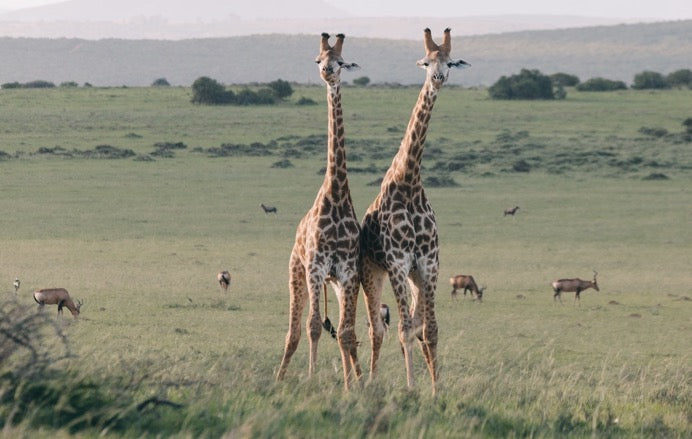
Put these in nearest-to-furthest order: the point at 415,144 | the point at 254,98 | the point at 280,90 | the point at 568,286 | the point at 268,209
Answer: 1. the point at 415,144
2. the point at 568,286
3. the point at 268,209
4. the point at 254,98
5. the point at 280,90

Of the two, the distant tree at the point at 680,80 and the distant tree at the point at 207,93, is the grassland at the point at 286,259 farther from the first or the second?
the distant tree at the point at 680,80

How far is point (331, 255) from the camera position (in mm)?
7535

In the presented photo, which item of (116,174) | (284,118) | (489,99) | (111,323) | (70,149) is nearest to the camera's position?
(111,323)

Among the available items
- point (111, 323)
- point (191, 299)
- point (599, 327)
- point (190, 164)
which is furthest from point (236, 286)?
point (190, 164)

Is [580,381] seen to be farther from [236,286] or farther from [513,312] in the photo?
[236,286]

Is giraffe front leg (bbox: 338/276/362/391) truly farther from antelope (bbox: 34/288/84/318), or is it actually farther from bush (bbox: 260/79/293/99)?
bush (bbox: 260/79/293/99)

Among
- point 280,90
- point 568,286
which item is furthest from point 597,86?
point 568,286

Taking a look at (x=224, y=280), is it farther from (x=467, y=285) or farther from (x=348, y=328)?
(x=348, y=328)

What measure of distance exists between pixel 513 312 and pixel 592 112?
96.5 feet

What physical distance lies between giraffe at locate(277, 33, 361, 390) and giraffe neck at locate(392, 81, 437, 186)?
34 cm

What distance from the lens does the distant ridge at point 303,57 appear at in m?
108

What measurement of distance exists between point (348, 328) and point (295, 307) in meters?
0.45

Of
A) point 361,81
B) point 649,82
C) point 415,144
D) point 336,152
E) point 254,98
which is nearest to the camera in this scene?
point 336,152

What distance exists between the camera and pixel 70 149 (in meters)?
31.3
